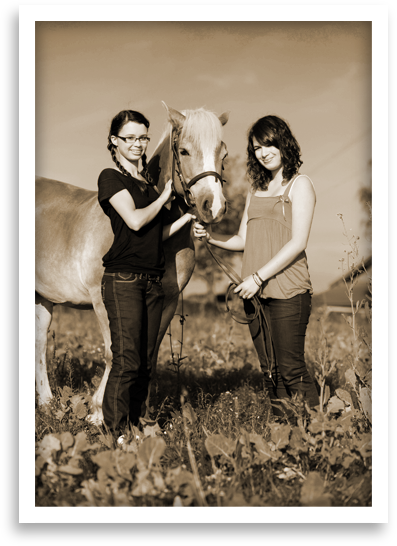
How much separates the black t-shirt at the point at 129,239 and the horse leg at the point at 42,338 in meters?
1.83

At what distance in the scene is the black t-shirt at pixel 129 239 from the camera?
9.11 ft

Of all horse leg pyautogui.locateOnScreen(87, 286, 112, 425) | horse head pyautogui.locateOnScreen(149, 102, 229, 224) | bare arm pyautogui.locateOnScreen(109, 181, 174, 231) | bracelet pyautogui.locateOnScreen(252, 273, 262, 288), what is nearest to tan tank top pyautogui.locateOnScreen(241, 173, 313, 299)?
bracelet pyautogui.locateOnScreen(252, 273, 262, 288)

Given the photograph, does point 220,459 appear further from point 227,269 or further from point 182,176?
point 182,176

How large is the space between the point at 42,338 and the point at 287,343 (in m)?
2.57

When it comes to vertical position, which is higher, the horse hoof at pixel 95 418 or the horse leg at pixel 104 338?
the horse leg at pixel 104 338

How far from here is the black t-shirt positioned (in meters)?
2.78

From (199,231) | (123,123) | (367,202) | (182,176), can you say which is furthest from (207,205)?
(367,202)

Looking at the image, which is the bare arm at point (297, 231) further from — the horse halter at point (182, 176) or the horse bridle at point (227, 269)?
the horse halter at point (182, 176)

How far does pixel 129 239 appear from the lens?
280 cm

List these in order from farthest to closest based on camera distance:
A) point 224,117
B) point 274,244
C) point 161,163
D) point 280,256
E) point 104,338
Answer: point 104,338
point 161,163
point 224,117
point 274,244
point 280,256

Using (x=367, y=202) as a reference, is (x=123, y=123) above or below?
above

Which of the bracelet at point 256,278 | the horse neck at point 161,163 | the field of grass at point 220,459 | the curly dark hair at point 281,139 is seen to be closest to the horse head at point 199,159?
the horse neck at point 161,163

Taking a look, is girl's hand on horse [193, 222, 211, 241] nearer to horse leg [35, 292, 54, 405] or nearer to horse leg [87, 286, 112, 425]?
horse leg [87, 286, 112, 425]

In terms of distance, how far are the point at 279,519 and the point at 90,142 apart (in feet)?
9.24
